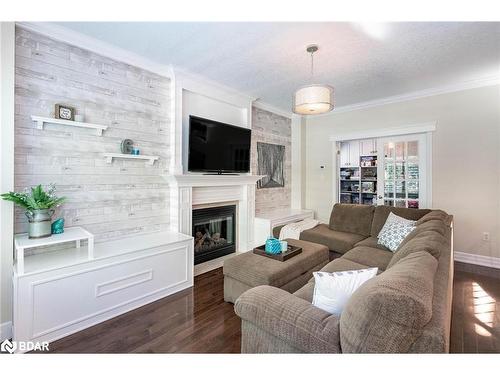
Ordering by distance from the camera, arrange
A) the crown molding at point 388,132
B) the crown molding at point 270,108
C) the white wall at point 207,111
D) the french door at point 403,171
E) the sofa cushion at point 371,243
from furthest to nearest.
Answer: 1. the crown molding at point 270,108
2. the french door at point 403,171
3. the crown molding at point 388,132
4. the white wall at point 207,111
5. the sofa cushion at point 371,243

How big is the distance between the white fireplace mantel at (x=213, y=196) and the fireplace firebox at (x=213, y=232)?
0.12 m

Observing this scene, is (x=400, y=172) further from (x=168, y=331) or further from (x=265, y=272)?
(x=168, y=331)

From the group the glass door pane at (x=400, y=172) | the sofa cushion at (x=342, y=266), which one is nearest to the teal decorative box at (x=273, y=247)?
the sofa cushion at (x=342, y=266)

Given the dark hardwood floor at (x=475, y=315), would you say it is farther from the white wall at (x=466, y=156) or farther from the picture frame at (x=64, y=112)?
the picture frame at (x=64, y=112)

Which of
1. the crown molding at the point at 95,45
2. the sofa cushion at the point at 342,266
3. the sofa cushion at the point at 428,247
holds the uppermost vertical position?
the crown molding at the point at 95,45

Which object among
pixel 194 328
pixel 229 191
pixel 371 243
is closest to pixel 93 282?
pixel 194 328

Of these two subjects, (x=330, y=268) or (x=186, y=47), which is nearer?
(x=330, y=268)

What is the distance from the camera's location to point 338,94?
12.9 feet

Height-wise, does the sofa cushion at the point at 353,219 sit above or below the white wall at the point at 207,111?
below

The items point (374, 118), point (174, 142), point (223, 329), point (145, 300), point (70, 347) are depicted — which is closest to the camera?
point (70, 347)

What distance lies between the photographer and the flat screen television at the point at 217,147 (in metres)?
3.09
